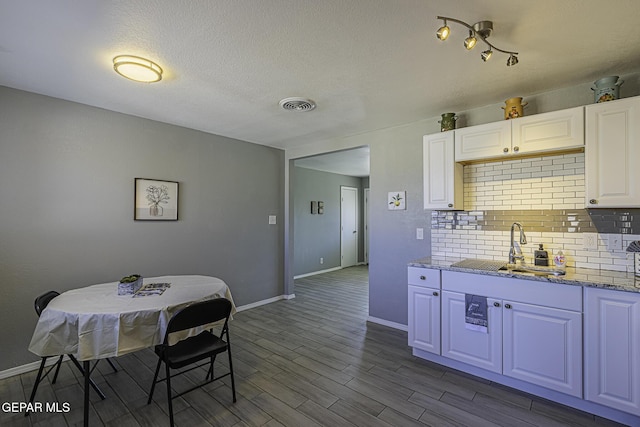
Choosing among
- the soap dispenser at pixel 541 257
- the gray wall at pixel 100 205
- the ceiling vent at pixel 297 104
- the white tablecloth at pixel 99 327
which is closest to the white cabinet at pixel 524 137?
the soap dispenser at pixel 541 257

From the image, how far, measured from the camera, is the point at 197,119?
3.35 meters

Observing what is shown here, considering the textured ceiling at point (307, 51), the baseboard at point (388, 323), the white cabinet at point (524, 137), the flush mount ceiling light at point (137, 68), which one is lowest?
the baseboard at point (388, 323)

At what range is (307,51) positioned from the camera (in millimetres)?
1972

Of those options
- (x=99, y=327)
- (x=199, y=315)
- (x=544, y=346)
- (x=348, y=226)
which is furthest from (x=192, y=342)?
(x=348, y=226)

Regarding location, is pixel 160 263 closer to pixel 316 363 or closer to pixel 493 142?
pixel 316 363

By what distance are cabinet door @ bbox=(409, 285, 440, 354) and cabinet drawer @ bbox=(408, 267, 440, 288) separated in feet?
0.15

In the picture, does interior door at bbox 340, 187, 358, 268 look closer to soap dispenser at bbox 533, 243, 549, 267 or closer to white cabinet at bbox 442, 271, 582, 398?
white cabinet at bbox 442, 271, 582, 398

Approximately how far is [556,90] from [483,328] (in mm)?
2148

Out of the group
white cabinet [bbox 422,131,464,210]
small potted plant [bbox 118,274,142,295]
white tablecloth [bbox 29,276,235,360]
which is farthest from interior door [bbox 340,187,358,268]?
white tablecloth [bbox 29,276,235,360]

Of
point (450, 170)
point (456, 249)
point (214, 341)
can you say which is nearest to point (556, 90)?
point (450, 170)

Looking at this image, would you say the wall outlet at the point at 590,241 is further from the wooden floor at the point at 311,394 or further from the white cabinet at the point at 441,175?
the wooden floor at the point at 311,394

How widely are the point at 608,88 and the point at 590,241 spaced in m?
1.18

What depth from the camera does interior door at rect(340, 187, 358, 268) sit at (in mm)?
7675

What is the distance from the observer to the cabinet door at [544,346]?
200 cm
